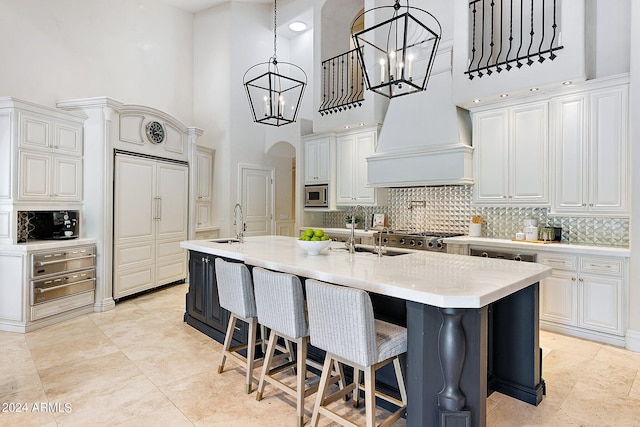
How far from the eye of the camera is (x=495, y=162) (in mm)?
4555

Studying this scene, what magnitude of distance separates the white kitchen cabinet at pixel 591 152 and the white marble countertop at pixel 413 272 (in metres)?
1.79

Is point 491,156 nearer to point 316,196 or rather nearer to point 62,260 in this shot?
point 316,196

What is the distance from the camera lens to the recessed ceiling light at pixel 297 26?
723cm

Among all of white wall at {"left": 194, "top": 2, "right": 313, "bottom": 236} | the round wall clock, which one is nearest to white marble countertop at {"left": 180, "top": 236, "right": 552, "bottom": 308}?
the round wall clock

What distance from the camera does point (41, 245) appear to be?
13.4ft

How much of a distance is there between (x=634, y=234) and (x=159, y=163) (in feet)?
19.6

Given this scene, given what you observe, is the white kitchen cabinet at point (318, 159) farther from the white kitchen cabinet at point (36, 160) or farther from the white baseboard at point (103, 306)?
the white baseboard at point (103, 306)

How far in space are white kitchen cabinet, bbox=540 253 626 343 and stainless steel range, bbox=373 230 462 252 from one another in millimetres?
1198

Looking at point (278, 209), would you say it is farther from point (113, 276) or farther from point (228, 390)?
point (228, 390)

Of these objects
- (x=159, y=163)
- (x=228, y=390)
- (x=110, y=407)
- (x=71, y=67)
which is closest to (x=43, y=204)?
(x=159, y=163)

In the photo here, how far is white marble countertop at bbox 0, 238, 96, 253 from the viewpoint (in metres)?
3.98

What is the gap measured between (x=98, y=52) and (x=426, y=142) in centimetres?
510

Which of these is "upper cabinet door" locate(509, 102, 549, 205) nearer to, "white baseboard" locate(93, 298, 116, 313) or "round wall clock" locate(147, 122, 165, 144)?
"round wall clock" locate(147, 122, 165, 144)

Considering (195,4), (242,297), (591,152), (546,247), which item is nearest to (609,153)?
(591,152)
